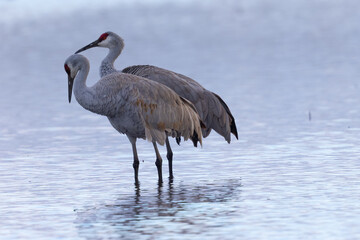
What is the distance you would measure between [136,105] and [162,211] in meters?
2.22

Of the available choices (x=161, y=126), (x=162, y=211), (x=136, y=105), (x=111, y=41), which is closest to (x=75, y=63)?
(x=136, y=105)

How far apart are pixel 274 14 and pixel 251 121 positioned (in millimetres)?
36622

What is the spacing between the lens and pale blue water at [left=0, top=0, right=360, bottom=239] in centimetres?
1120

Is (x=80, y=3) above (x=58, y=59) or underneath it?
above

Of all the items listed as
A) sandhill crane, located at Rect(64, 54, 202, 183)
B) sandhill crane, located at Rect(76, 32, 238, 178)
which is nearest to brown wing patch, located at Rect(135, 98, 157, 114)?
sandhill crane, located at Rect(64, 54, 202, 183)

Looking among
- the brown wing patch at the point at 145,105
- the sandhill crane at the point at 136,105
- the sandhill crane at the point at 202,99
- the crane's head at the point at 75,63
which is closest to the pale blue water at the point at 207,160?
the sandhill crane at the point at 202,99

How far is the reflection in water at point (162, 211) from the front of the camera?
10.9 metres

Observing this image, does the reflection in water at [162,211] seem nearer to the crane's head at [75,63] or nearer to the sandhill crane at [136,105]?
the sandhill crane at [136,105]

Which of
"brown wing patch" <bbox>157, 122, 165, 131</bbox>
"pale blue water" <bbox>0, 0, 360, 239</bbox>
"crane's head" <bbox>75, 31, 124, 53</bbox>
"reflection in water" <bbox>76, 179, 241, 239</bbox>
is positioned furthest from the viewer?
"crane's head" <bbox>75, 31, 124, 53</bbox>

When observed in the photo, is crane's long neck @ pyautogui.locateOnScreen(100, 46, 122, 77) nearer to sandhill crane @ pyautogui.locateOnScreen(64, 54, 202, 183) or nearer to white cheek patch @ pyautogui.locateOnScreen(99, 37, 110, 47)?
white cheek patch @ pyautogui.locateOnScreen(99, 37, 110, 47)

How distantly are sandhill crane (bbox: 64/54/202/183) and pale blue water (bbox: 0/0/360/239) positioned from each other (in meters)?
0.58

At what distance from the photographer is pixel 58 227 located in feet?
36.7

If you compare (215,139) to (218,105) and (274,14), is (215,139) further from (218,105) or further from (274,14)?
(274,14)

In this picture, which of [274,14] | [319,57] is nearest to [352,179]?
[319,57]
